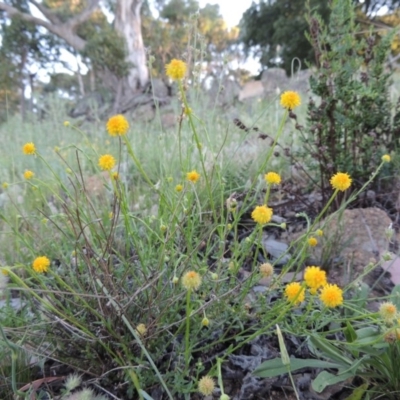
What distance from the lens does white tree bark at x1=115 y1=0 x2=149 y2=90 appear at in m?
12.3

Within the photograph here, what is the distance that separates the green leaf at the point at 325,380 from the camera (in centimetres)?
76

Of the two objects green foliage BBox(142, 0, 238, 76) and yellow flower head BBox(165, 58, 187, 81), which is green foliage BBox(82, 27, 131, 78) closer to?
green foliage BBox(142, 0, 238, 76)

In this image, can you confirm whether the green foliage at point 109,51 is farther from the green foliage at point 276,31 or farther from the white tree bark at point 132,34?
the green foliage at point 276,31

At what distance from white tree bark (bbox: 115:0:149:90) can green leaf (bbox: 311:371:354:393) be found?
41.2 feet

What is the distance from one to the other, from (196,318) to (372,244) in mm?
774

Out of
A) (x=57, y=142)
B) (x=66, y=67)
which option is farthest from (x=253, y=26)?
(x=57, y=142)

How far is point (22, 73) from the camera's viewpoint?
605 inches

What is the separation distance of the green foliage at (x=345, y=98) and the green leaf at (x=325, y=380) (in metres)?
0.87

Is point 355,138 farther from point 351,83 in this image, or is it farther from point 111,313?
point 111,313

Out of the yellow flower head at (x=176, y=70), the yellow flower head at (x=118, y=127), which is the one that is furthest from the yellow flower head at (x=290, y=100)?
the yellow flower head at (x=118, y=127)

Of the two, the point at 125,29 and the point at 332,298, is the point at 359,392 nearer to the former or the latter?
the point at 332,298

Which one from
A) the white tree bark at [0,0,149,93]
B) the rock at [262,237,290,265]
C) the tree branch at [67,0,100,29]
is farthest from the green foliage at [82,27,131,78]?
the rock at [262,237,290,265]

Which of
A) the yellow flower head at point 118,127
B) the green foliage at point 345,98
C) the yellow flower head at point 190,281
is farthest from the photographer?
the green foliage at point 345,98

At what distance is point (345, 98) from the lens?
4.85ft
